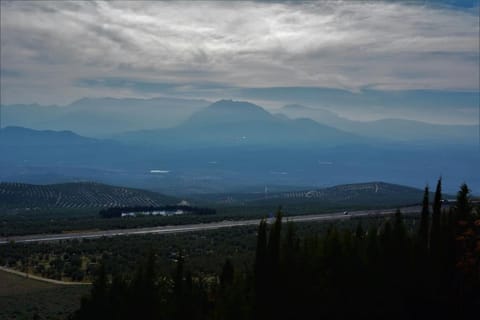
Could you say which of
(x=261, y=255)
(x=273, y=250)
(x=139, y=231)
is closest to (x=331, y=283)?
(x=273, y=250)

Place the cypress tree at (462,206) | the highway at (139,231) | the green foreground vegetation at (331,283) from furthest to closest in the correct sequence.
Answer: the highway at (139,231)
the cypress tree at (462,206)
the green foreground vegetation at (331,283)

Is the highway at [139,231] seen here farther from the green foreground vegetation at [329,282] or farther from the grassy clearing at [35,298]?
the green foreground vegetation at [329,282]

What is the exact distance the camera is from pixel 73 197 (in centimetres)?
14050

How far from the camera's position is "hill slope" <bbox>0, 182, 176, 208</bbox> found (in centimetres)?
12938

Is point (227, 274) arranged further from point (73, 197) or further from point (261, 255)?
point (73, 197)

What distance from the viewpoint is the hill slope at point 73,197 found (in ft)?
424

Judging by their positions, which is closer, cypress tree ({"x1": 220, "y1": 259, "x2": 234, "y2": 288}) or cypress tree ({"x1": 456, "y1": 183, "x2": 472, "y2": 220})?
cypress tree ({"x1": 220, "y1": 259, "x2": 234, "y2": 288})

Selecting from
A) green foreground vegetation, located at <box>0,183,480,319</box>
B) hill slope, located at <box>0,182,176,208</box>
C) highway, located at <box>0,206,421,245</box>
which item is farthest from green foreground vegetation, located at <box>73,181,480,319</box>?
hill slope, located at <box>0,182,176,208</box>

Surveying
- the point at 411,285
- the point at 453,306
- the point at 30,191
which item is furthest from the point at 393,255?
the point at 30,191

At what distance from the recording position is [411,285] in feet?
108

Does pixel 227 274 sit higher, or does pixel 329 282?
pixel 227 274

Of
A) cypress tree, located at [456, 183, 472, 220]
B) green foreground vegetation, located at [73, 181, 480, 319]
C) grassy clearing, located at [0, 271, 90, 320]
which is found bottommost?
grassy clearing, located at [0, 271, 90, 320]

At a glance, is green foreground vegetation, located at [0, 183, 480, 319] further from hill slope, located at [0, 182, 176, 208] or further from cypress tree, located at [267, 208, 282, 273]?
hill slope, located at [0, 182, 176, 208]

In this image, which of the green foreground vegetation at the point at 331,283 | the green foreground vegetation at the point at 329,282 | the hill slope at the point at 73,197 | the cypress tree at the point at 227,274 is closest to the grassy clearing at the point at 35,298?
the green foreground vegetation at the point at 329,282
